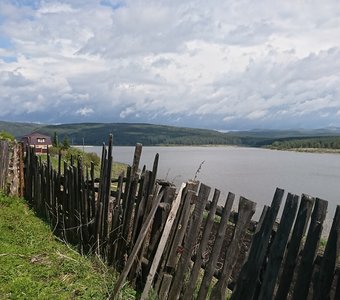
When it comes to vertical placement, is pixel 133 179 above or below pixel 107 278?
above

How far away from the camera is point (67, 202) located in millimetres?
9438

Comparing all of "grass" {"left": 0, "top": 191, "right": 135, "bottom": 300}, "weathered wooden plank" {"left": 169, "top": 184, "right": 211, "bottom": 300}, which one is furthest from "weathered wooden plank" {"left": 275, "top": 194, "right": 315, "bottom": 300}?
"grass" {"left": 0, "top": 191, "right": 135, "bottom": 300}

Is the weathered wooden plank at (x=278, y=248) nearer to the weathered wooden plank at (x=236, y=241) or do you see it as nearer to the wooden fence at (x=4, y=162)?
the weathered wooden plank at (x=236, y=241)

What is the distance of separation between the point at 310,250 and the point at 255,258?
26.0 inches

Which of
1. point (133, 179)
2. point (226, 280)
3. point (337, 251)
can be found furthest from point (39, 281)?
point (337, 251)

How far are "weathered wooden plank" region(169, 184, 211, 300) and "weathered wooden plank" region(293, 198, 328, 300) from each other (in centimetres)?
165

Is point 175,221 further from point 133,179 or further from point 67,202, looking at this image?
point 67,202

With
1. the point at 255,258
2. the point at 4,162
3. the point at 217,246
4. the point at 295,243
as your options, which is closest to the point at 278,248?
the point at 295,243

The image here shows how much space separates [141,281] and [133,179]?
153 centimetres

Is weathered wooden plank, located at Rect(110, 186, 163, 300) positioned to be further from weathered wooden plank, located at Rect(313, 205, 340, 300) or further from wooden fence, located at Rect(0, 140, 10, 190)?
wooden fence, located at Rect(0, 140, 10, 190)

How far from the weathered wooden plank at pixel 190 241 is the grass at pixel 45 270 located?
717mm

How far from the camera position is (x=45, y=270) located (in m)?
6.79

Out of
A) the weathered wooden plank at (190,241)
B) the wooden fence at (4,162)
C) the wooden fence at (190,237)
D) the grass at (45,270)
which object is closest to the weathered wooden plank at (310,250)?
the wooden fence at (190,237)

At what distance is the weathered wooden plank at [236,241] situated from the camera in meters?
4.77
